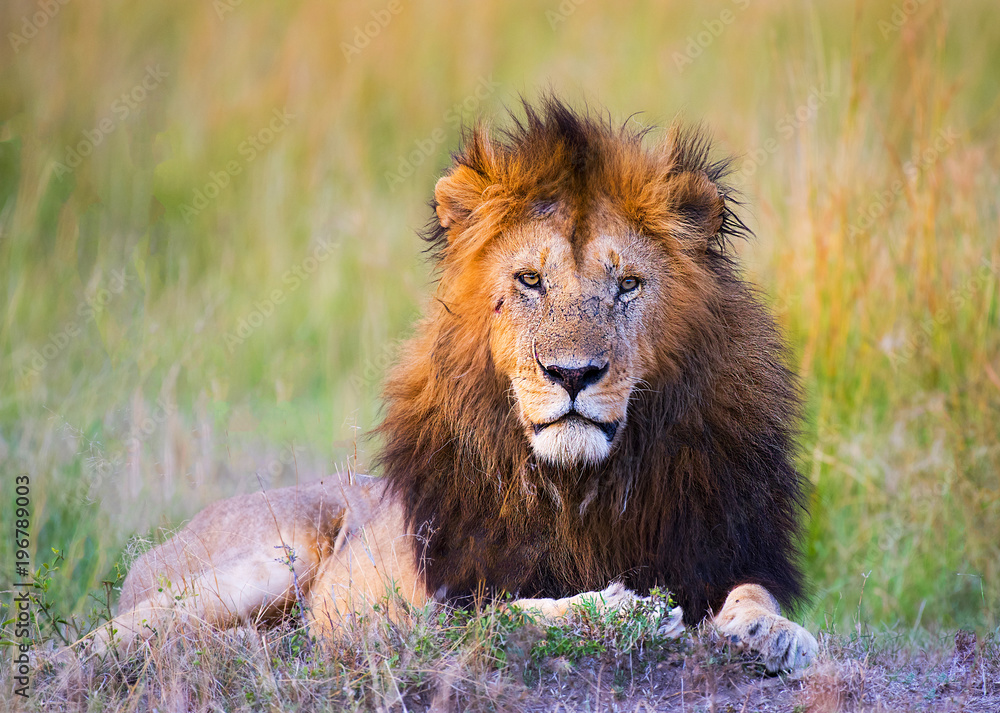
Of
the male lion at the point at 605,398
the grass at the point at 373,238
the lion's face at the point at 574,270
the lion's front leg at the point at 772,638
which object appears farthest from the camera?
the grass at the point at 373,238

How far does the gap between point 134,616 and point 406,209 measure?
6514 mm

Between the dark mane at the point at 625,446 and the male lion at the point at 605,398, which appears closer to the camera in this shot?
the male lion at the point at 605,398

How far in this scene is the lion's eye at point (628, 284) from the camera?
10.6 feet

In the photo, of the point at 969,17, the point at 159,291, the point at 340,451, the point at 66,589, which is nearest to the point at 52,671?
the point at 66,589

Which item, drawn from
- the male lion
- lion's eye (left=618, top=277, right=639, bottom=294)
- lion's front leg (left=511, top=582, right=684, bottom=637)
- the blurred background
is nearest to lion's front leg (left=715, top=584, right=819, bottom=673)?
the male lion

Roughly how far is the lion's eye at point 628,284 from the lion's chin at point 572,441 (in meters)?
0.47

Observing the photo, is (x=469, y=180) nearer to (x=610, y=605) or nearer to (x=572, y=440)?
(x=572, y=440)

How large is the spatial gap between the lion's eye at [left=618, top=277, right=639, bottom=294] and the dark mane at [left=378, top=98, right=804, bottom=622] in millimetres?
190

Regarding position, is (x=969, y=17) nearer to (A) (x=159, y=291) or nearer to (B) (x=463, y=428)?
(A) (x=159, y=291)

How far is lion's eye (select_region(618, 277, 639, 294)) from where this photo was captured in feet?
10.6

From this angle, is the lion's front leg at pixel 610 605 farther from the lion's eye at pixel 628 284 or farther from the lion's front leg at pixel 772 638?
the lion's eye at pixel 628 284

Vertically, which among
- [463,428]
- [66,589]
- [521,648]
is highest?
[463,428]

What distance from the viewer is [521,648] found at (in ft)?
9.87

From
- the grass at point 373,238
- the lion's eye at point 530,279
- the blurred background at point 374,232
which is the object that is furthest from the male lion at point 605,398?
the grass at point 373,238
